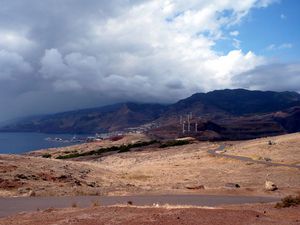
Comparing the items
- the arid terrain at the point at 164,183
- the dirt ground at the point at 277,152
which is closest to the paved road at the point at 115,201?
the arid terrain at the point at 164,183

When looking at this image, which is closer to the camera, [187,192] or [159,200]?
[159,200]

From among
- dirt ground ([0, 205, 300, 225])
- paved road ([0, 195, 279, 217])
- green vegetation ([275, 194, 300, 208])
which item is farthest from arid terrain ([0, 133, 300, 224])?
paved road ([0, 195, 279, 217])

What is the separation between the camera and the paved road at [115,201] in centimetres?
2565

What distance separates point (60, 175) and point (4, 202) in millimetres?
12407

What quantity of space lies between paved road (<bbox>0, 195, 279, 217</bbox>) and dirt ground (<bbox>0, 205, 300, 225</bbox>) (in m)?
4.45

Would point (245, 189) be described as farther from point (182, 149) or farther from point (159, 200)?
point (182, 149)

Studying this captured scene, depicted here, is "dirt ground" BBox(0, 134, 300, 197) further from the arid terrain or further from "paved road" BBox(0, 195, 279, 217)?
"paved road" BBox(0, 195, 279, 217)

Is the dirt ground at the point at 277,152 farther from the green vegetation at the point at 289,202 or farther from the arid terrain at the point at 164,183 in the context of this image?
the green vegetation at the point at 289,202

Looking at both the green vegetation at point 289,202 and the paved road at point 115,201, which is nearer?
the green vegetation at point 289,202

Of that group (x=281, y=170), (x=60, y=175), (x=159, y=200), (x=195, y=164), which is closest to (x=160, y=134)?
(x=195, y=164)

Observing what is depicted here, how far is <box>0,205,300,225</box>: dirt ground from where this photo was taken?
17.5m

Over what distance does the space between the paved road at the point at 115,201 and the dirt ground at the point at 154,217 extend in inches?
175

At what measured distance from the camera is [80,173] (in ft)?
145

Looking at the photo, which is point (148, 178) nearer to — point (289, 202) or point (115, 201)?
point (115, 201)
